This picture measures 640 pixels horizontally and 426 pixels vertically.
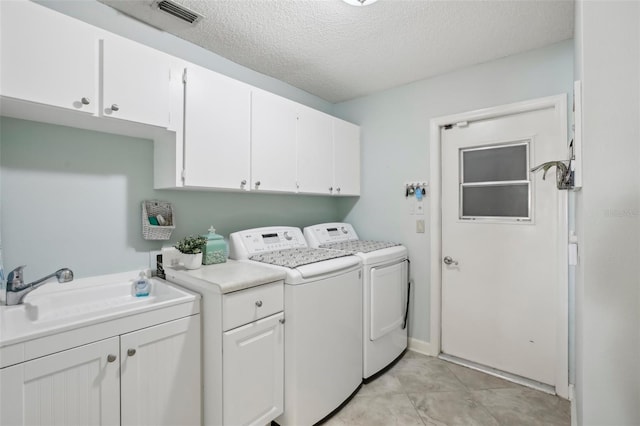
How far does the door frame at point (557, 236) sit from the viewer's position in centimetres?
209

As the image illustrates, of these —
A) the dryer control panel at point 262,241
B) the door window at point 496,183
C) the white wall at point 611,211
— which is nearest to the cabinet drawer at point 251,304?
the dryer control panel at point 262,241

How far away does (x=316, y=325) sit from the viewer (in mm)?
1799

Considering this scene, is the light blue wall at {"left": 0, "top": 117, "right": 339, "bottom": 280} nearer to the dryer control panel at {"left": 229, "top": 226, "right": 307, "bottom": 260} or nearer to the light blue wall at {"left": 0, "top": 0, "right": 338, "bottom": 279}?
the light blue wall at {"left": 0, "top": 0, "right": 338, "bottom": 279}

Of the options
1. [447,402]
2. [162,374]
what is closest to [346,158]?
[447,402]

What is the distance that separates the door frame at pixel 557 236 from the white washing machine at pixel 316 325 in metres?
0.89

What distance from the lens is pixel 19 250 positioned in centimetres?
149

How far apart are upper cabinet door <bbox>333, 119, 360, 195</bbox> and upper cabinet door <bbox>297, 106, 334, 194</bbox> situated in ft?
0.22

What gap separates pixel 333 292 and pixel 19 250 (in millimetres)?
1631

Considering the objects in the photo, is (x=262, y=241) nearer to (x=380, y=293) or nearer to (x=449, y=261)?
(x=380, y=293)

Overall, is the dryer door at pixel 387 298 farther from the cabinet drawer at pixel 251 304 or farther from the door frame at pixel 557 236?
the cabinet drawer at pixel 251 304

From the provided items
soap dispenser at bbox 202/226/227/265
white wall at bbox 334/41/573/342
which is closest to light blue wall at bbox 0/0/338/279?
soap dispenser at bbox 202/226/227/265

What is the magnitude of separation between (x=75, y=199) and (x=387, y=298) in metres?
2.13

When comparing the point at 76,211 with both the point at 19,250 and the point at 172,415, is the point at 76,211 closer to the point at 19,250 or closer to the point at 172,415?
the point at 19,250

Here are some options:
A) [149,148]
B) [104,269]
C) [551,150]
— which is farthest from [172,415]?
[551,150]
